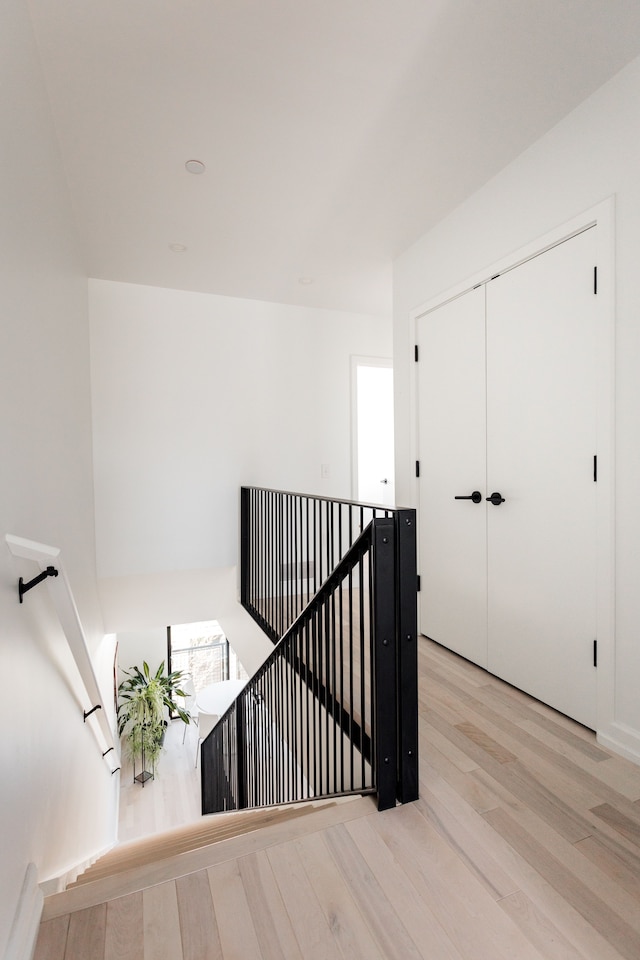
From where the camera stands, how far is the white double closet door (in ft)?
6.53

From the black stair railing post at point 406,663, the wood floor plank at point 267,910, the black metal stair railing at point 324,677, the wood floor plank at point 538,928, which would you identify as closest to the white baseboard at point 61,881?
the wood floor plank at point 267,910

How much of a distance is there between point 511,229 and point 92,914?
2.93 metres

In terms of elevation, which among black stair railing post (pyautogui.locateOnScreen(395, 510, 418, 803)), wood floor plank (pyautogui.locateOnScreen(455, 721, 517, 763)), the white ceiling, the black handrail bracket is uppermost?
the white ceiling

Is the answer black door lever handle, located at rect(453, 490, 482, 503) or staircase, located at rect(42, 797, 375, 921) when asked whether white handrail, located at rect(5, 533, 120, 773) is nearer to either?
staircase, located at rect(42, 797, 375, 921)

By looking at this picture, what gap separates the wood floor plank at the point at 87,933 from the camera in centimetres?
104

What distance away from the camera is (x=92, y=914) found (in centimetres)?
Result: 113

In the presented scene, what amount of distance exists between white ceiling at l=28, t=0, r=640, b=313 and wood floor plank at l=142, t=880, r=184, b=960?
8.57 feet

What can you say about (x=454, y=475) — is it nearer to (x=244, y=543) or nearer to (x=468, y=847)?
(x=468, y=847)

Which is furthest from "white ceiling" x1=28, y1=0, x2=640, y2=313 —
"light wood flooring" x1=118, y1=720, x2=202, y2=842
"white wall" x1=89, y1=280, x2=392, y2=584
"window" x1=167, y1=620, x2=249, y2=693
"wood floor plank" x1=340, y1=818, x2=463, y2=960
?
"window" x1=167, y1=620, x2=249, y2=693

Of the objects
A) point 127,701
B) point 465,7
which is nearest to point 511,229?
point 465,7

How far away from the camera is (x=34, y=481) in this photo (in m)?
1.61

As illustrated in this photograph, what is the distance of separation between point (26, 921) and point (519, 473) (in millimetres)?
2278

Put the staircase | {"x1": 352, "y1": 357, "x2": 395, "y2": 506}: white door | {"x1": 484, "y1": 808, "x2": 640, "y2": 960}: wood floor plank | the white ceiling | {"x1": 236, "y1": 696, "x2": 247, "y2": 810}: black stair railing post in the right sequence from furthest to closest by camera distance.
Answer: {"x1": 352, "y1": 357, "x2": 395, "y2": 506}: white door < {"x1": 236, "y1": 696, "x2": 247, "y2": 810}: black stair railing post < the white ceiling < the staircase < {"x1": 484, "y1": 808, "x2": 640, "y2": 960}: wood floor plank

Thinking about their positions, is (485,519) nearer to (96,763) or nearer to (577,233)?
(577,233)
